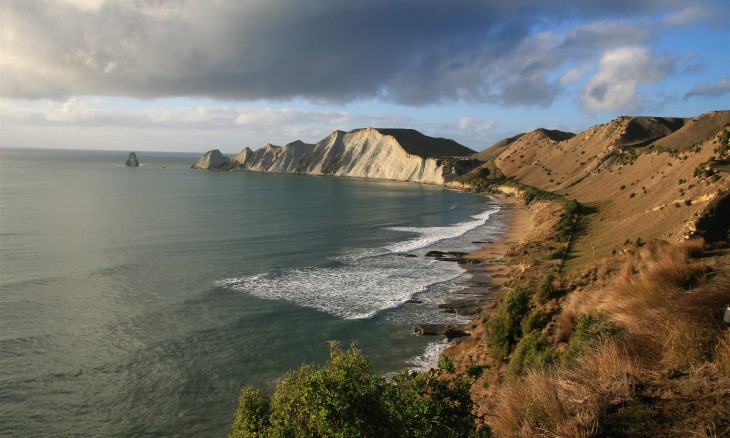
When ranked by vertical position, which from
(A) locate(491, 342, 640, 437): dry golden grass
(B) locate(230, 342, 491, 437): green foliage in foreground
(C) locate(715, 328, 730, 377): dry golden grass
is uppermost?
(C) locate(715, 328, 730, 377): dry golden grass

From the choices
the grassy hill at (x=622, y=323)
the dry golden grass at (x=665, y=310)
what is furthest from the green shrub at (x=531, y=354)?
the dry golden grass at (x=665, y=310)

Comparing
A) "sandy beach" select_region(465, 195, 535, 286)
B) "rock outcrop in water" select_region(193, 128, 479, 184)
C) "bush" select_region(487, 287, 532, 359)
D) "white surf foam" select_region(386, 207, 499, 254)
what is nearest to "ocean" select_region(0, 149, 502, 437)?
"white surf foam" select_region(386, 207, 499, 254)

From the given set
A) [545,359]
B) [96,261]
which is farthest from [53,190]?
[545,359]

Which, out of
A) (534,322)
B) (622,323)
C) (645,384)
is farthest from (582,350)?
(534,322)

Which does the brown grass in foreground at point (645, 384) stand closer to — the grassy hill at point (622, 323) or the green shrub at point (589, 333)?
the grassy hill at point (622, 323)

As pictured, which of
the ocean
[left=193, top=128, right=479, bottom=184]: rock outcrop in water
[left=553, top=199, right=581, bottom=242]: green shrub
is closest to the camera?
the ocean

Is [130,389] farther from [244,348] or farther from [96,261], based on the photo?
[96,261]

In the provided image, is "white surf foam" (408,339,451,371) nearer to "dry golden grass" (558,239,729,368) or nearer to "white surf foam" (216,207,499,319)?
"white surf foam" (216,207,499,319)
